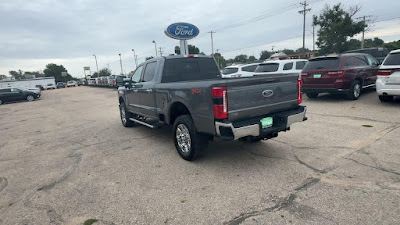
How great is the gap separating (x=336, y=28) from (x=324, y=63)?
30673mm

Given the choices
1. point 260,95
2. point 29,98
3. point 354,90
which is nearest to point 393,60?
point 354,90

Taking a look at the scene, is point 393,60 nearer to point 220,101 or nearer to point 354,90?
point 354,90

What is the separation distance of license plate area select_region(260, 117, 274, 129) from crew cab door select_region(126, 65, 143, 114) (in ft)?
11.3

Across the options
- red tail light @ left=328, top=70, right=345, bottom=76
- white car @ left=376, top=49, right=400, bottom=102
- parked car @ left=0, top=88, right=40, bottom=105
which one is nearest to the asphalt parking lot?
white car @ left=376, top=49, right=400, bottom=102

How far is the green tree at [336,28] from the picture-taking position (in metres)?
34.2

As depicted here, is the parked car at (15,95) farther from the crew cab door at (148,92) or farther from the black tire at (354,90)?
the black tire at (354,90)

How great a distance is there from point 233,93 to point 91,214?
2.42 meters

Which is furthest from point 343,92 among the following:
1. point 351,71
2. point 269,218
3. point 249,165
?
point 269,218

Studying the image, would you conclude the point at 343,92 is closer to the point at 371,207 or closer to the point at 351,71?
the point at 351,71

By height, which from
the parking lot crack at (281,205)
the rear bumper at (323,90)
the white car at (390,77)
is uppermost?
the white car at (390,77)

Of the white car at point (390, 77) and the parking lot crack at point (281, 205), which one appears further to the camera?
Answer: the white car at point (390, 77)

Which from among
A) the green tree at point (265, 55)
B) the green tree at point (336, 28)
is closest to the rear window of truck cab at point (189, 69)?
the green tree at point (336, 28)

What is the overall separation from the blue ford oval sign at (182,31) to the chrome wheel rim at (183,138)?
7.30 m

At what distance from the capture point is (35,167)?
4.96 m
